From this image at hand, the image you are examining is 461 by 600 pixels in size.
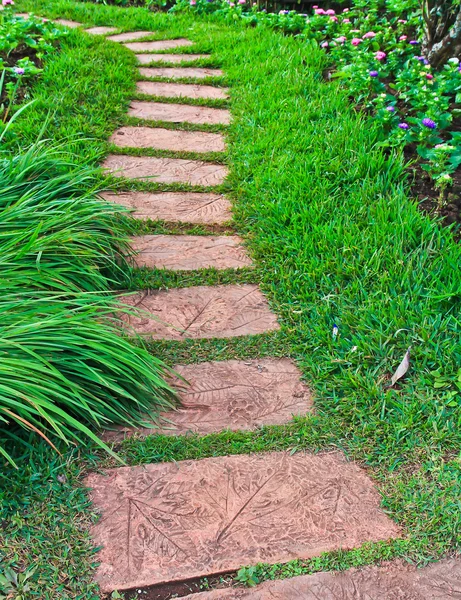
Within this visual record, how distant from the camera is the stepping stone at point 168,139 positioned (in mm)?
3770

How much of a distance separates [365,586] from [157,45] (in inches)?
181

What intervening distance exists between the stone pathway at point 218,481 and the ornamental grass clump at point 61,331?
0.13 m

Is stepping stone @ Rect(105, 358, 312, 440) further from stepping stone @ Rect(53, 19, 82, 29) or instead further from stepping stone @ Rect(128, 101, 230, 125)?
stepping stone @ Rect(53, 19, 82, 29)

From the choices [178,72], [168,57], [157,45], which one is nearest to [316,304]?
[178,72]

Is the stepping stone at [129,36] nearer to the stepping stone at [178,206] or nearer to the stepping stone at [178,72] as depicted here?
the stepping stone at [178,72]

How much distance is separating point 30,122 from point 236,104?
1.38 metres

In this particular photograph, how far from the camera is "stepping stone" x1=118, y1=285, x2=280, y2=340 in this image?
259cm

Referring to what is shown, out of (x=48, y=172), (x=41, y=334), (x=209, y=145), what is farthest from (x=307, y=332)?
(x=209, y=145)

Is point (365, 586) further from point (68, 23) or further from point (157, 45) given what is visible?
point (68, 23)

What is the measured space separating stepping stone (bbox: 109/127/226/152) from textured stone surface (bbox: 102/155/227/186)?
0.41 feet

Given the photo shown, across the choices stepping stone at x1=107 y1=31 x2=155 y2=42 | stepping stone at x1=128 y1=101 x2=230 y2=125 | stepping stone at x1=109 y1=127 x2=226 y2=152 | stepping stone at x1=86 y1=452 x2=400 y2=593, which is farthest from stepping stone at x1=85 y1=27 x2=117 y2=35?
stepping stone at x1=86 y1=452 x2=400 y2=593

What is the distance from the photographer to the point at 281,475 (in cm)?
202

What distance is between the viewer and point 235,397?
2.31 metres

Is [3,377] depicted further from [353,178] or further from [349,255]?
[353,178]
